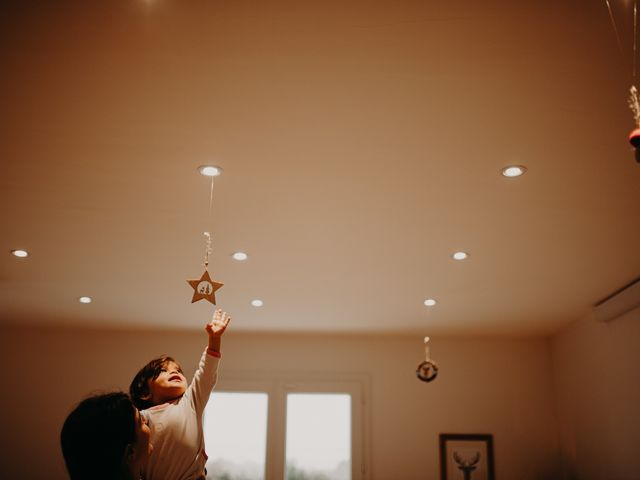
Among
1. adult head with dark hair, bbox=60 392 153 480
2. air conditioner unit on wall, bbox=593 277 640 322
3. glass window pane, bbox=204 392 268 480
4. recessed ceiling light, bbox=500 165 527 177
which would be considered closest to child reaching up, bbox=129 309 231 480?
adult head with dark hair, bbox=60 392 153 480

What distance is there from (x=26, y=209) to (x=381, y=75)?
231 centimetres

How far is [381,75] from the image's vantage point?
91.7 inches

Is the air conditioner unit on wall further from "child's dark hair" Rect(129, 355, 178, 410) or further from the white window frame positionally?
"child's dark hair" Rect(129, 355, 178, 410)

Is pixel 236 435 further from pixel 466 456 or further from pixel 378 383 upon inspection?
pixel 466 456

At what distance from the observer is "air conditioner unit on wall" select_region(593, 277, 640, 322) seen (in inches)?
184

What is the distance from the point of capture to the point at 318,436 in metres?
6.53

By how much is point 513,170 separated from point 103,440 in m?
2.27

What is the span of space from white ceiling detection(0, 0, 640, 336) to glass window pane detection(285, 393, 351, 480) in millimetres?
2123

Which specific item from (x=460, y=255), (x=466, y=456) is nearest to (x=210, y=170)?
(x=460, y=255)

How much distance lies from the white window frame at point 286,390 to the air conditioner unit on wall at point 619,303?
250cm

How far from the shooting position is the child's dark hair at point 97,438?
1385 mm

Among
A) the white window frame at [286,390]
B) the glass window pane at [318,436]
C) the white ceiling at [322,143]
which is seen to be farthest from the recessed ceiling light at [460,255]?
the glass window pane at [318,436]

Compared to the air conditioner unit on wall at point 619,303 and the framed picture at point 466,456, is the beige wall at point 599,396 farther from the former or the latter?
the framed picture at point 466,456

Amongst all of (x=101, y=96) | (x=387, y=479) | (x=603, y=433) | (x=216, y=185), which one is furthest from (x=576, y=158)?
(x=387, y=479)
